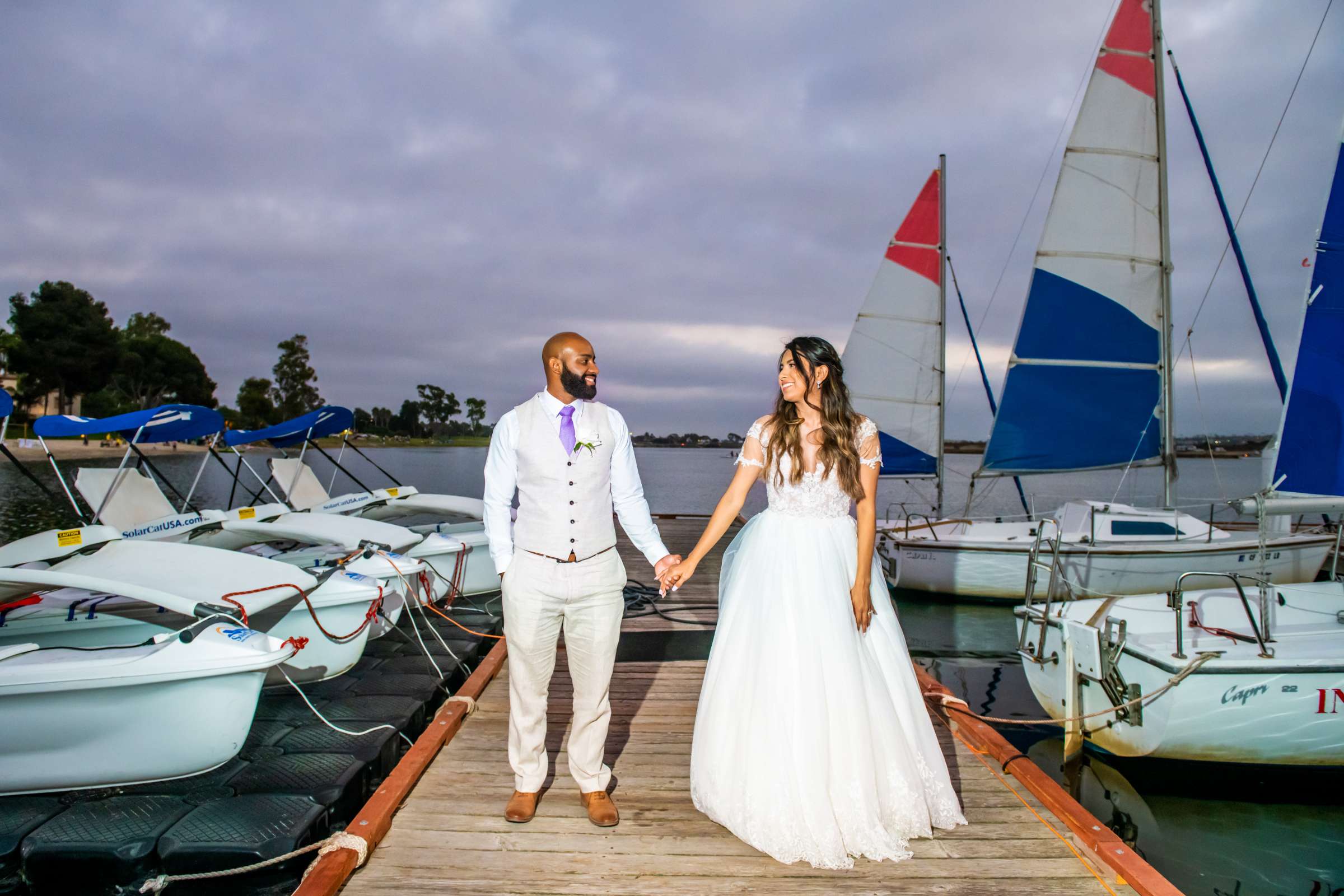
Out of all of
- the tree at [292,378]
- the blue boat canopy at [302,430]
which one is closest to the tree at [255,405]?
the tree at [292,378]

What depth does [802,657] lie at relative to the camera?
3.08 meters


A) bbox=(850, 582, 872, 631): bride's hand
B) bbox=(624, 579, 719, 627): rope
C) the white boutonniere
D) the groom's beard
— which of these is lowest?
bbox=(624, 579, 719, 627): rope

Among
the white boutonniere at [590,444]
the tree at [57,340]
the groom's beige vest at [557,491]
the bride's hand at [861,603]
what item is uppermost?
the tree at [57,340]

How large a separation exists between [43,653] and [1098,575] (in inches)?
482

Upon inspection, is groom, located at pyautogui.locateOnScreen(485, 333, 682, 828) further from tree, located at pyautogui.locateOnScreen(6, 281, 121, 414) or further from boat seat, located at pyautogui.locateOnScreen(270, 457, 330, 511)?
tree, located at pyautogui.locateOnScreen(6, 281, 121, 414)

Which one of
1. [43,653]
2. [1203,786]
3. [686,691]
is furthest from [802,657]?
[1203,786]

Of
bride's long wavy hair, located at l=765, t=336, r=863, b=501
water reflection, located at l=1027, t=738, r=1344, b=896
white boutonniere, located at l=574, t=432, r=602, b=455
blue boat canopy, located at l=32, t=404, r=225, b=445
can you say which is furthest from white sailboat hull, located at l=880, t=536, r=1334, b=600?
blue boat canopy, located at l=32, t=404, r=225, b=445

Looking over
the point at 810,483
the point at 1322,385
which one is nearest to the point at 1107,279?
the point at 1322,385

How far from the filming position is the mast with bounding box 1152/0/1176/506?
12500 mm

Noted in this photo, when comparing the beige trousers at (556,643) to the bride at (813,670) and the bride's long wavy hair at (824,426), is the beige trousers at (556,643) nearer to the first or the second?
the bride at (813,670)

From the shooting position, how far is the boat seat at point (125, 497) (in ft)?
26.9

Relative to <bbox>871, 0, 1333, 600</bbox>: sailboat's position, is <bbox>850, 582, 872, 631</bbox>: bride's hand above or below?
below

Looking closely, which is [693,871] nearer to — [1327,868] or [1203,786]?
[1327,868]

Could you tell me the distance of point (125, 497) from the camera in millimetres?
8828
